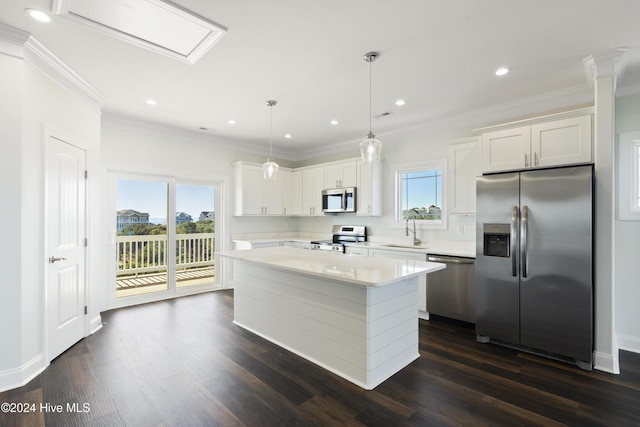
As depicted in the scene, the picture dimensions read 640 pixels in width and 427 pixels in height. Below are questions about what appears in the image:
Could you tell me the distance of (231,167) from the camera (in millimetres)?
5699

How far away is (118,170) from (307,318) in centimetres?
357

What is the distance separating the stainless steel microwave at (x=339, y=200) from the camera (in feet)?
17.3

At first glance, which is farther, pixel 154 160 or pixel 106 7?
pixel 154 160

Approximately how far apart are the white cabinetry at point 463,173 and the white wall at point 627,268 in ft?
4.49

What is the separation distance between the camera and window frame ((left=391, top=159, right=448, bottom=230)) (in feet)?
14.6

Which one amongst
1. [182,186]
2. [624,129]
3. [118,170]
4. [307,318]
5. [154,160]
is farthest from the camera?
[182,186]

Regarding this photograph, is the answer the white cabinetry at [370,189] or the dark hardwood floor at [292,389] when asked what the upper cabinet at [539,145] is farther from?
the dark hardwood floor at [292,389]

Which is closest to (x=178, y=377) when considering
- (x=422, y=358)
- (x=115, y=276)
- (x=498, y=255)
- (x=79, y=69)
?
(x=422, y=358)

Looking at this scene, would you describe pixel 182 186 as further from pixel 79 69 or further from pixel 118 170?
pixel 79 69

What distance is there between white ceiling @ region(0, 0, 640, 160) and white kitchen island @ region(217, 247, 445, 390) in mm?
1845

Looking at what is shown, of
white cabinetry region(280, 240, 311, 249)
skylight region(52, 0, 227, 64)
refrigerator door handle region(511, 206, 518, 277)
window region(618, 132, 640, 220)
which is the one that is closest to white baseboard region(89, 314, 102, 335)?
white cabinetry region(280, 240, 311, 249)

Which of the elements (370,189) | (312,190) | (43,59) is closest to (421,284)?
(370,189)

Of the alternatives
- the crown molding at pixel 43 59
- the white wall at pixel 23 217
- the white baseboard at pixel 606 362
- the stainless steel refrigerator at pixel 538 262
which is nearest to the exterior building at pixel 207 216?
the crown molding at pixel 43 59

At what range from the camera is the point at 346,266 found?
2760mm
